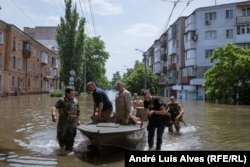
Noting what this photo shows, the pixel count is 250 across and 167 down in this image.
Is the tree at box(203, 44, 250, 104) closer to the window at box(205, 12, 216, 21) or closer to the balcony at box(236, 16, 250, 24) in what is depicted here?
the balcony at box(236, 16, 250, 24)

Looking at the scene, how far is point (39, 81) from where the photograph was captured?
74.6 meters

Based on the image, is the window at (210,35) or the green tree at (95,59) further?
the green tree at (95,59)

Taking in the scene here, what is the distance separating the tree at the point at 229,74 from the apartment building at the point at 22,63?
2662 centimetres

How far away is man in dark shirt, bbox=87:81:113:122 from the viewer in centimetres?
1153

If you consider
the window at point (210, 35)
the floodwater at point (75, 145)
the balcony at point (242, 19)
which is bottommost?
the floodwater at point (75, 145)

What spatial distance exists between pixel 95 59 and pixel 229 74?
45.8 m

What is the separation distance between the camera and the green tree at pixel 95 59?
81.6m

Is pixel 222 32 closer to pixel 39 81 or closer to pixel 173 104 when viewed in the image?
pixel 39 81

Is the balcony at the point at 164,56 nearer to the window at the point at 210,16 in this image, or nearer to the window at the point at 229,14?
the window at the point at 210,16

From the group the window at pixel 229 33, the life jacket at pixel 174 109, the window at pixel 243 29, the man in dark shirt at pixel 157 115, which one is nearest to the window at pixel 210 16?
the window at pixel 229 33

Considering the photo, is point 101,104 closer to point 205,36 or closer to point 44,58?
point 205,36

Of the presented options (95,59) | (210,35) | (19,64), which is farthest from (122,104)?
(95,59)

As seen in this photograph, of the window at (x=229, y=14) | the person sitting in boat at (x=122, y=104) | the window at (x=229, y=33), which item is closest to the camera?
the person sitting in boat at (x=122, y=104)

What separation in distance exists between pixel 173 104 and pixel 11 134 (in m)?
6.58
